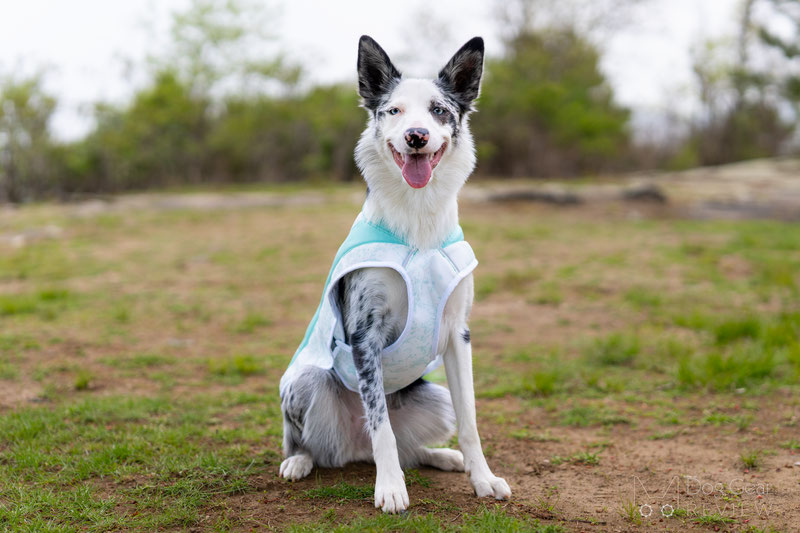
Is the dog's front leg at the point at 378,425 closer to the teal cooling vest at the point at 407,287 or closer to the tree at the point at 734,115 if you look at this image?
the teal cooling vest at the point at 407,287

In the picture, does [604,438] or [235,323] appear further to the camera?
[235,323]

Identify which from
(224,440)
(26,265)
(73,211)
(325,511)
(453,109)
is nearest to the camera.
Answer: (325,511)

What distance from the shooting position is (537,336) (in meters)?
7.06

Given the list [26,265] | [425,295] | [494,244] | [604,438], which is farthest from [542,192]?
[425,295]

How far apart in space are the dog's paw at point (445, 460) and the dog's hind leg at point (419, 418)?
0.29ft

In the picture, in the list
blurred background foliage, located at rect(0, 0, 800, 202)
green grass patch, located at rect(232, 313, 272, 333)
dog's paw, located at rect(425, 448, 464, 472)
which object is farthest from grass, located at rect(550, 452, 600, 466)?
blurred background foliage, located at rect(0, 0, 800, 202)

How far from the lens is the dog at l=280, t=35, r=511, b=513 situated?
3305 mm

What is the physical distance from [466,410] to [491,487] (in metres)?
0.40

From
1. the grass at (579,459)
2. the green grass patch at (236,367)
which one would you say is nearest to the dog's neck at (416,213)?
the grass at (579,459)

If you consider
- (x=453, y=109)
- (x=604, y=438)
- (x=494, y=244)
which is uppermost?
(x=453, y=109)

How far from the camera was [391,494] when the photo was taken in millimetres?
3209

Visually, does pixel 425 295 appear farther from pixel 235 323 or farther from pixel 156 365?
pixel 235 323

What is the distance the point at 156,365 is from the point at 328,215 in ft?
26.7

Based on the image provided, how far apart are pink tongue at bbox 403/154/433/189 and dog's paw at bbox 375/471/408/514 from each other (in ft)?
4.75
